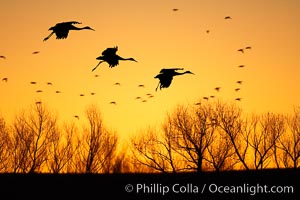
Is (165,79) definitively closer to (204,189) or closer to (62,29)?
(62,29)

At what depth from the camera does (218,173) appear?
2012cm

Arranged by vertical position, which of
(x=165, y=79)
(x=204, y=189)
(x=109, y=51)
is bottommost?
(x=204, y=189)

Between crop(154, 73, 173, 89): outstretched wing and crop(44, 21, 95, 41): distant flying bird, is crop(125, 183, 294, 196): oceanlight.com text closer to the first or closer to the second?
crop(154, 73, 173, 89): outstretched wing

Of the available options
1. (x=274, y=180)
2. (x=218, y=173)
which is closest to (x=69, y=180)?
(x=218, y=173)

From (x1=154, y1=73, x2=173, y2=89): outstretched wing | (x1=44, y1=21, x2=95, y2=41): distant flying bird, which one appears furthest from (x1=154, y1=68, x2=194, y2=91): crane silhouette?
(x1=44, y1=21, x2=95, y2=41): distant flying bird

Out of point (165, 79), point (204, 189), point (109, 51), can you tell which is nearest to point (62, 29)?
point (109, 51)

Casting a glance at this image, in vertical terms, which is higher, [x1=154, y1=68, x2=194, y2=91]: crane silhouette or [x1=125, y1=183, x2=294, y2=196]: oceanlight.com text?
[x1=154, y1=68, x2=194, y2=91]: crane silhouette

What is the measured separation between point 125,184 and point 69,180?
1.99 meters

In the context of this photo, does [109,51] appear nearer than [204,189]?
Yes

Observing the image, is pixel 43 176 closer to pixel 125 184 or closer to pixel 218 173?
pixel 125 184

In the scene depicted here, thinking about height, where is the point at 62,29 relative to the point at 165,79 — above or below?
above

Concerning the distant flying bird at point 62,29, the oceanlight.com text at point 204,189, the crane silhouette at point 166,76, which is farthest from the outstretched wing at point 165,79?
the oceanlight.com text at point 204,189

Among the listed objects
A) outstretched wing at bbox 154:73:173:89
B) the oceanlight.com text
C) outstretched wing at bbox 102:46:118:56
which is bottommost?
the oceanlight.com text

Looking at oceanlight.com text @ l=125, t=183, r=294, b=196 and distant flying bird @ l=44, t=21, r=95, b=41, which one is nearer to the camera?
distant flying bird @ l=44, t=21, r=95, b=41
